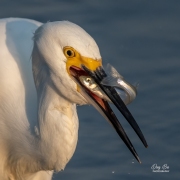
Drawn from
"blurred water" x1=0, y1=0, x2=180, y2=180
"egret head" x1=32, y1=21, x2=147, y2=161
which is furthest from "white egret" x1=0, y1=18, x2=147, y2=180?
"blurred water" x1=0, y1=0, x2=180, y2=180

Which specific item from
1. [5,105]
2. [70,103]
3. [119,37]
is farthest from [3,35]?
[119,37]

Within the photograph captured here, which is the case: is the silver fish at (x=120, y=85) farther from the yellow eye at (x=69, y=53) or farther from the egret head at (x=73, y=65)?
the yellow eye at (x=69, y=53)

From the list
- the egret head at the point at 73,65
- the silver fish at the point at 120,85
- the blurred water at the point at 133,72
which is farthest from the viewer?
the blurred water at the point at 133,72

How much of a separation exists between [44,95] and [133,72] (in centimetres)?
280

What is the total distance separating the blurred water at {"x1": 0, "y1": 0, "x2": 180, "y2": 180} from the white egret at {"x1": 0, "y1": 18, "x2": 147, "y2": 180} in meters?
0.76

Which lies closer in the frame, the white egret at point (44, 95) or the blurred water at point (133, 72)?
the white egret at point (44, 95)

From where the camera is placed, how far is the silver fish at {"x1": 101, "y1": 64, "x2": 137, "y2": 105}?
617 cm

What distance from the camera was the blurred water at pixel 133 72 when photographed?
8266 mm

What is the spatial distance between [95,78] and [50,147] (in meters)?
0.85

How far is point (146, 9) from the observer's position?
10250 millimetres

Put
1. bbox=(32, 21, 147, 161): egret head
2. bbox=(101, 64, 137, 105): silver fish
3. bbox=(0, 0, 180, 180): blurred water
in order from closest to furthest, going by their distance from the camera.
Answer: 1. bbox=(32, 21, 147, 161): egret head
2. bbox=(101, 64, 137, 105): silver fish
3. bbox=(0, 0, 180, 180): blurred water

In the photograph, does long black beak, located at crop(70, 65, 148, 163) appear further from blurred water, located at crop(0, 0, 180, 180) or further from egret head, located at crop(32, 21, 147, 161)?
blurred water, located at crop(0, 0, 180, 180)

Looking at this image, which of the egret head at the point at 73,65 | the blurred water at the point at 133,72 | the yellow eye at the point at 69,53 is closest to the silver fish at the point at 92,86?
the egret head at the point at 73,65

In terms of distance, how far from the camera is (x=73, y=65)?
20.2 ft
